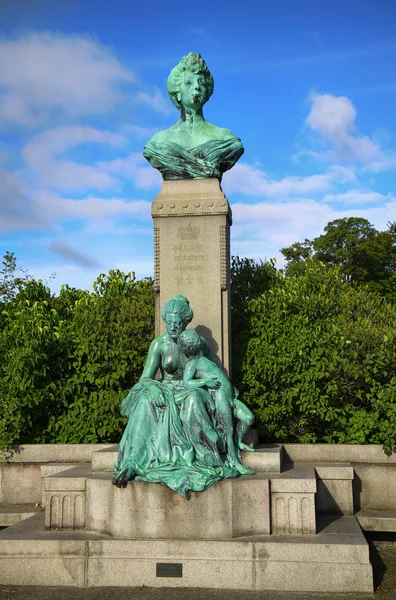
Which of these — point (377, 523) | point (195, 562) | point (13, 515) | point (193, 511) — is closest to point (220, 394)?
point (193, 511)

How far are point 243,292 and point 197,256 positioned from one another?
281cm

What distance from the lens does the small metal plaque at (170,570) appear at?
5.81m

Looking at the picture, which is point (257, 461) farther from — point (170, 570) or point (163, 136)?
point (163, 136)

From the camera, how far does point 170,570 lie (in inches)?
229

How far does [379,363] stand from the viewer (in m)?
9.22

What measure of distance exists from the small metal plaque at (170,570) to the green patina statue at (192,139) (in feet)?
15.8

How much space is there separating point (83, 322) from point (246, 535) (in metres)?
4.89

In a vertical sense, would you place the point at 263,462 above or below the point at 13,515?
above

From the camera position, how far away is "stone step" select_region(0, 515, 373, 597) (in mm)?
5680

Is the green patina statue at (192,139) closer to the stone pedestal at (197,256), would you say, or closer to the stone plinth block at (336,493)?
the stone pedestal at (197,256)

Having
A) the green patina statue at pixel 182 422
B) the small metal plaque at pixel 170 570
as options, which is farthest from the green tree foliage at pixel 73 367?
the small metal plaque at pixel 170 570

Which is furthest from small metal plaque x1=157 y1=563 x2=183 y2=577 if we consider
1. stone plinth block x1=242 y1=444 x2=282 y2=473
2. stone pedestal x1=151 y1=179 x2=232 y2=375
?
stone pedestal x1=151 y1=179 x2=232 y2=375

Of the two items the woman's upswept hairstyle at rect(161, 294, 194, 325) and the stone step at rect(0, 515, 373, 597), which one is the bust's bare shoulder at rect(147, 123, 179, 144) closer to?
the woman's upswept hairstyle at rect(161, 294, 194, 325)

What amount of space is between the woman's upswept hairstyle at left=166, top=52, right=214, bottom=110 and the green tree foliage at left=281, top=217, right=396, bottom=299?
59.5 ft
